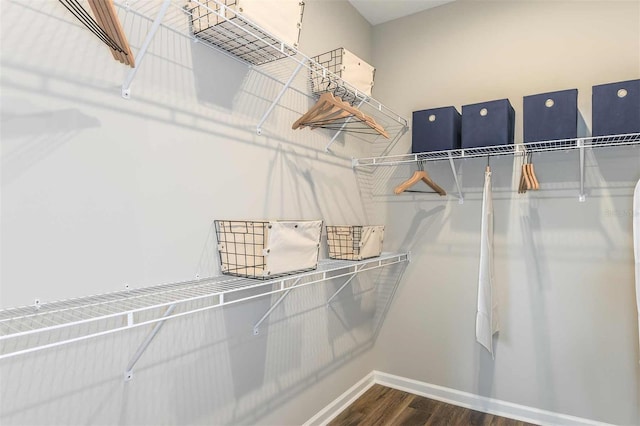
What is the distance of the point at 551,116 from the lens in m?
1.90

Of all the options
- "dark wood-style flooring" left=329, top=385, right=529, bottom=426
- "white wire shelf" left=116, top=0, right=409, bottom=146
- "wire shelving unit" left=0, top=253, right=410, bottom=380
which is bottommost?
"dark wood-style flooring" left=329, top=385, right=529, bottom=426

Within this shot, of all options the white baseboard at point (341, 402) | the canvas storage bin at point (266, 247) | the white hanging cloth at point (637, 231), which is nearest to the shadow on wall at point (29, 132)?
the canvas storage bin at point (266, 247)

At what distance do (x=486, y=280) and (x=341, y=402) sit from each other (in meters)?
1.15

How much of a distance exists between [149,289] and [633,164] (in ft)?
7.81

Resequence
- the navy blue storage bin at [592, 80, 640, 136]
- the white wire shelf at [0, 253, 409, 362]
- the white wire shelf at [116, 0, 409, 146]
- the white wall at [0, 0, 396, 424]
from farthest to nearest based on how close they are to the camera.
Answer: the navy blue storage bin at [592, 80, 640, 136] < the white wire shelf at [116, 0, 409, 146] < the white wall at [0, 0, 396, 424] < the white wire shelf at [0, 253, 409, 362]

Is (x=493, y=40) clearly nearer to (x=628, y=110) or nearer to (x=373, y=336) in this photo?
(x=628, y=110)

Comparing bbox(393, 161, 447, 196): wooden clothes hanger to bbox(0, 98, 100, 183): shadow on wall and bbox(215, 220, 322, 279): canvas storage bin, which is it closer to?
bbox(215, 220, 322, 279): canvas storage bin

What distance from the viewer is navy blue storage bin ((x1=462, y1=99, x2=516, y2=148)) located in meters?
2.04

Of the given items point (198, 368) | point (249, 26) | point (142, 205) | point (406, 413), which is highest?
point (249, 26)

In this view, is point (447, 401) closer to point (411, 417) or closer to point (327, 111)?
point (411, 417)

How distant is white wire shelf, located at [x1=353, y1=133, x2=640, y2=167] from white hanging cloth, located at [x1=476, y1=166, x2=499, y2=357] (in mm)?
136

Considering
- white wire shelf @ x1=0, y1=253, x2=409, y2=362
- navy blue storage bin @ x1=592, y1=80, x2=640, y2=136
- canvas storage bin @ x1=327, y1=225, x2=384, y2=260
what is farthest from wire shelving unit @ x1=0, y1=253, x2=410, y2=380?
navy blue storage bin @ x1=592, y1=80, x2=640, y2=136

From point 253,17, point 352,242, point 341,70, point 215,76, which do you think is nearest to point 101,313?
point 215,76

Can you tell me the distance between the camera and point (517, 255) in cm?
228
